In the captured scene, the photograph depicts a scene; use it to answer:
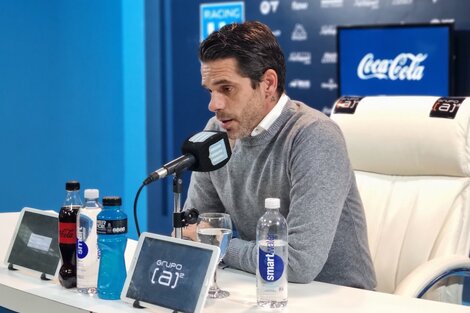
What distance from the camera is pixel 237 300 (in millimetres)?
1763

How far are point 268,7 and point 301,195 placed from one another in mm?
3238

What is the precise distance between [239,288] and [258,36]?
0.68 metres

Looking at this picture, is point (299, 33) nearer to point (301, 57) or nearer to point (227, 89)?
point (301, 57)

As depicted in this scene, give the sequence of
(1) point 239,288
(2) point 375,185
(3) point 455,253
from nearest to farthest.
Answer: (1) point 239,288 < (3) point 455,253 < (2) point 375,185

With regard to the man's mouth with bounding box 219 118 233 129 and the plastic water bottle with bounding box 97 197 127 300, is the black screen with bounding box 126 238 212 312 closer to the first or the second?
the plastic water bottle with bounding box 97 197 127 300

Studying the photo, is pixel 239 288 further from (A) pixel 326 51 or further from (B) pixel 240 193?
(A) pixel 326 51

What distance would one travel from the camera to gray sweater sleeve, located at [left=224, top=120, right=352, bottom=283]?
6.36 feet

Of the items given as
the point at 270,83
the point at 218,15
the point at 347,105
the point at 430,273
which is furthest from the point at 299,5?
the point at 430,273

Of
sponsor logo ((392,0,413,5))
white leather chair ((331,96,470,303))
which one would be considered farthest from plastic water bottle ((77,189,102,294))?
sponsor logo ((392,0,413,5))

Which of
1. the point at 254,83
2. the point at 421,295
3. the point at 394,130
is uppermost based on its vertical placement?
the point at 254,83

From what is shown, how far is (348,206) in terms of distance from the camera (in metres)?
2.18

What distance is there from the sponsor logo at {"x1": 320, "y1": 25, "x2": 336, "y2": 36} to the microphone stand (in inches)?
126

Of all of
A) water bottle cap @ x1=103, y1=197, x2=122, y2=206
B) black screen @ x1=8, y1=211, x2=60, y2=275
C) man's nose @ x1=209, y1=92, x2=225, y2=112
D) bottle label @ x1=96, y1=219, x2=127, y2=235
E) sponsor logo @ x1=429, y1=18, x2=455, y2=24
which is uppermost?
sponsor logo @ x1=429, y1=18, x2=455, y2=24

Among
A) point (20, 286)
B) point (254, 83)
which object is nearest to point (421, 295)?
point (254, 83)
